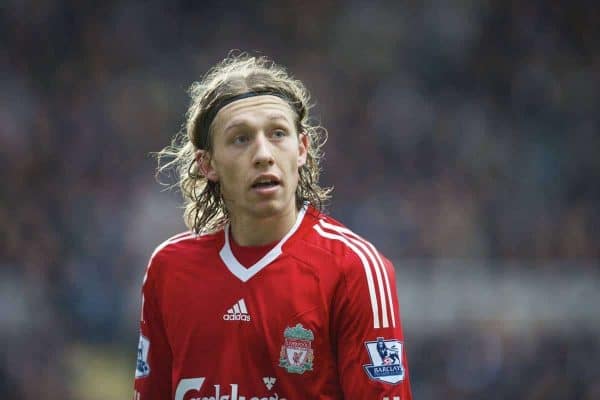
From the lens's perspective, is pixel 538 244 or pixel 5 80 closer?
pixel 538 244

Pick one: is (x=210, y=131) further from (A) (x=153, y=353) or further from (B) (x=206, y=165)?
(A) (x=153, y=353)

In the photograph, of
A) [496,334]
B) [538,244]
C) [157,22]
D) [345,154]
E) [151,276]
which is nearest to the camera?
[151,276]

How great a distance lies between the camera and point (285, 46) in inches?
469

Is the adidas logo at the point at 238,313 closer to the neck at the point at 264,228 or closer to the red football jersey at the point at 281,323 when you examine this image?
the red football jersey at the point at 281,323

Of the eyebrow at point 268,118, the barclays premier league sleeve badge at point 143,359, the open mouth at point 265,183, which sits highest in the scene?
the eyebrow at point 268,118

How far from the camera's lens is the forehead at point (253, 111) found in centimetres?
346

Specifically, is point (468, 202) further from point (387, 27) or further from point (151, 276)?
point (151, 276)

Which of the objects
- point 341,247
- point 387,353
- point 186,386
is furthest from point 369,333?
point 186,386

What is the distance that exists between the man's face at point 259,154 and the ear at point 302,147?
→ 0.06 metres

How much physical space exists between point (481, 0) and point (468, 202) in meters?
3.21

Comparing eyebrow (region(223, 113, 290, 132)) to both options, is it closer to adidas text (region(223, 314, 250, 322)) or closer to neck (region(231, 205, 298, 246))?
neck (region(231, 205, 298, 246))

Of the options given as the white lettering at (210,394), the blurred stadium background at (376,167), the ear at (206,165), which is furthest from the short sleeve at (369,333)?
the blurred stadium background at (376,167)

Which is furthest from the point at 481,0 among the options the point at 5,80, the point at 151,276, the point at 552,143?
the point at 151,276

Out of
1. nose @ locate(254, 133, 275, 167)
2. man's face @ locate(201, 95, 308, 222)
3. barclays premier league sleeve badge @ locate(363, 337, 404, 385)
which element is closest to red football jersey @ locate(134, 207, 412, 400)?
barclays premier league sleeve badge @ locate(363, 337, 404, 385)
